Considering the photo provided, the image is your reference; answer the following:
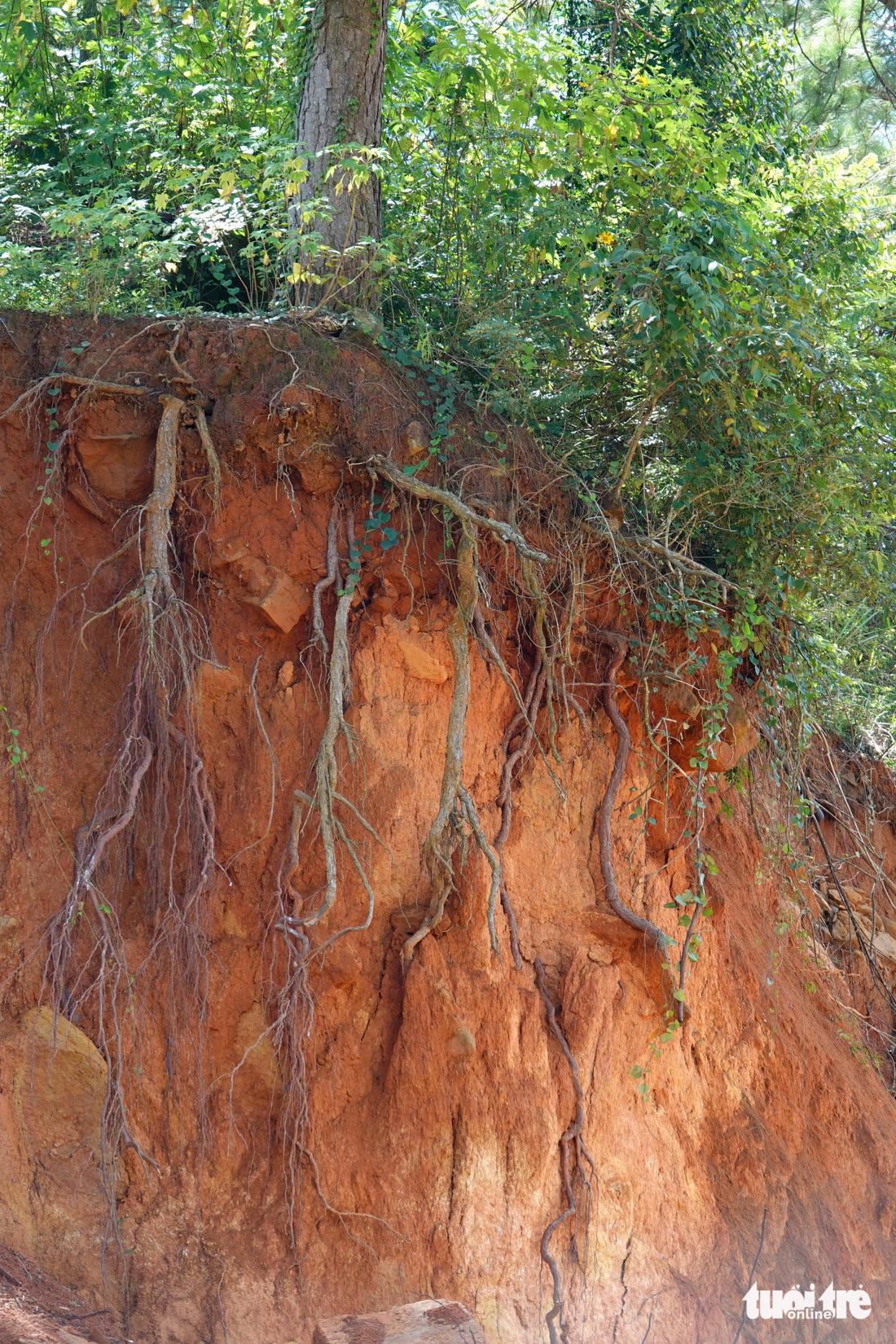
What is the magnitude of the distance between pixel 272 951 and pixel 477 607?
5.83ft

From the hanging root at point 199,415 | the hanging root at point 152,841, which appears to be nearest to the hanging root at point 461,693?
the hanging root at point 199,415

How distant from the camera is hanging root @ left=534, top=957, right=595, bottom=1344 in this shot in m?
4.47

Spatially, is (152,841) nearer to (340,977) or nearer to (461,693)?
(340,977)

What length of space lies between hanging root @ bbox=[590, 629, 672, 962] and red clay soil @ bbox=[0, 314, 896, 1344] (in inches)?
2.8

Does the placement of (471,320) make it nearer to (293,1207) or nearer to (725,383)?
(725,383)

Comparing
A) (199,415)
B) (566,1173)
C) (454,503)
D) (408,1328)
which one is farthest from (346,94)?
(408,1328)

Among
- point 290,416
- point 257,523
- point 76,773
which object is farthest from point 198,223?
point 76,773

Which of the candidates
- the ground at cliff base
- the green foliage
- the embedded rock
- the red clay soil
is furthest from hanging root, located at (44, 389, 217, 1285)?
the green foliage

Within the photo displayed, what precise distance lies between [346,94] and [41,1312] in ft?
18.5

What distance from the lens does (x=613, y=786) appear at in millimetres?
5352

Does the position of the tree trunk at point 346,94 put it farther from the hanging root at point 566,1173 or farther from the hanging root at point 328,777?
the hanging root at point 566,1173

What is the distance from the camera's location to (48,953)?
14.3 feet

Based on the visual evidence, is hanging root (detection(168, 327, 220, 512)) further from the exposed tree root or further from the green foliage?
the exposed tree root

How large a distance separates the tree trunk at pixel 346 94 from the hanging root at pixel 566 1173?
396 centimetres
